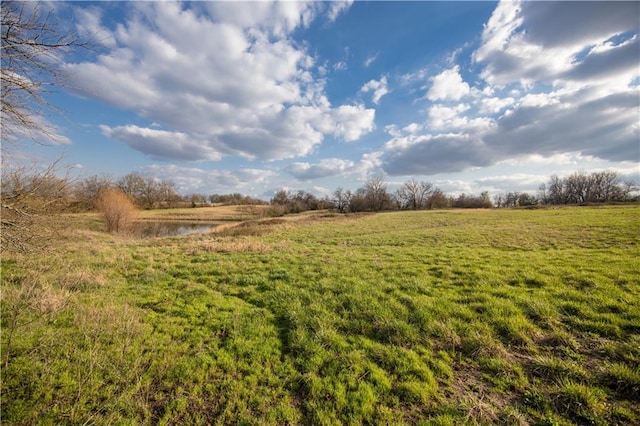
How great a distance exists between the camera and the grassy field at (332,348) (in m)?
3.52

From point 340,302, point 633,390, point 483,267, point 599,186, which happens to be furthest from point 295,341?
point 599,186

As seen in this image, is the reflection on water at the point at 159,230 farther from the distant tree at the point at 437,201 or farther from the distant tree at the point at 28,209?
the distant tree at the point at 437,201

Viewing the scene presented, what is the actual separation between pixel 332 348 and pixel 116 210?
2987cm

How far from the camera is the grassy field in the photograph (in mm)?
3523

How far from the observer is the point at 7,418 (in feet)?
11.2

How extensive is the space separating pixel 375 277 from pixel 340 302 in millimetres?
2203

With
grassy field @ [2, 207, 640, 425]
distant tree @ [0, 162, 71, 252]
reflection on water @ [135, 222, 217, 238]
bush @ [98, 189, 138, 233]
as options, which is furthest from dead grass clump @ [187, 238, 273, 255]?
reflection on water @ [135, 222, 217, 238]

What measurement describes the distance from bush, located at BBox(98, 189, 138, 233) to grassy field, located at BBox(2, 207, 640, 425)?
19.6 m

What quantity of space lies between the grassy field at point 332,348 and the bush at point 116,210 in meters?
19.6

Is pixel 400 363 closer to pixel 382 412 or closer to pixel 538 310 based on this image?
pixel 382 412

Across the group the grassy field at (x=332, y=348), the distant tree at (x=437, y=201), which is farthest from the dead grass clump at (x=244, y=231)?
the distant tree at (x=437, y=201)

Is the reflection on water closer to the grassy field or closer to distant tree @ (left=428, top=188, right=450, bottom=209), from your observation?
the grassy field

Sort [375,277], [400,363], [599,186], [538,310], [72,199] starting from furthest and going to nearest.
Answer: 1. [599,186]
2. [375,277]
3. [72,199]
4. [538,310]
5. [400,363]

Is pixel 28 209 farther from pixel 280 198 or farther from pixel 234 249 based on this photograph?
pixel 280 198
